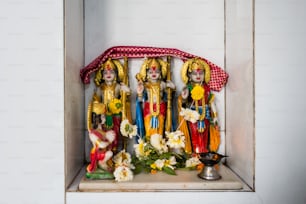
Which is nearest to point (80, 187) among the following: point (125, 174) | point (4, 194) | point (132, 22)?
point (125, 174)

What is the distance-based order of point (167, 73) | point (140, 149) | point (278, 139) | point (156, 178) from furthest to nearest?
point (167, 73) < point (140, 149) < point (156, 178) < point (278, 139)

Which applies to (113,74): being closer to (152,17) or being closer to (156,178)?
(152,17)

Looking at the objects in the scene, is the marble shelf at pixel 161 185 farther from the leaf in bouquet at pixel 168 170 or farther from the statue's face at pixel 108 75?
the statue's face at pixel 108 75

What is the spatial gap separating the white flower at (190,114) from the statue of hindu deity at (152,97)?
101 millimetres

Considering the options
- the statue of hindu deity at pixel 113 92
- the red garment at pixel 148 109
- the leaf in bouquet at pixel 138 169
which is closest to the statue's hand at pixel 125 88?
the statue of hindu deity at pixel 113 92

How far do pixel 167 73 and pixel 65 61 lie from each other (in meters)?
0.51

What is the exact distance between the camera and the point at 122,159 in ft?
4.37

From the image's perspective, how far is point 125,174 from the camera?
119cm

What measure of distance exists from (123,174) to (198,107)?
0.48 m

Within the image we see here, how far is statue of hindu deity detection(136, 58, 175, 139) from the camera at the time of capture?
1398 millimetres

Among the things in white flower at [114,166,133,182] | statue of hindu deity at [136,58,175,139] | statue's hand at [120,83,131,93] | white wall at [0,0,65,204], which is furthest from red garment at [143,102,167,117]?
white wall at [0,0,65,204]

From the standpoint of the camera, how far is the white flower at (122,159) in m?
1.28

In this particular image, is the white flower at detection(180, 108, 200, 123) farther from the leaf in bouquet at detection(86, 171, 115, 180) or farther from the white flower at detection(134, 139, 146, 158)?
the leaf in bouquet at detection(86, 171, 115, 180)

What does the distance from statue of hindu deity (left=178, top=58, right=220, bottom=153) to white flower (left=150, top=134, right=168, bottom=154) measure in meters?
0.13
